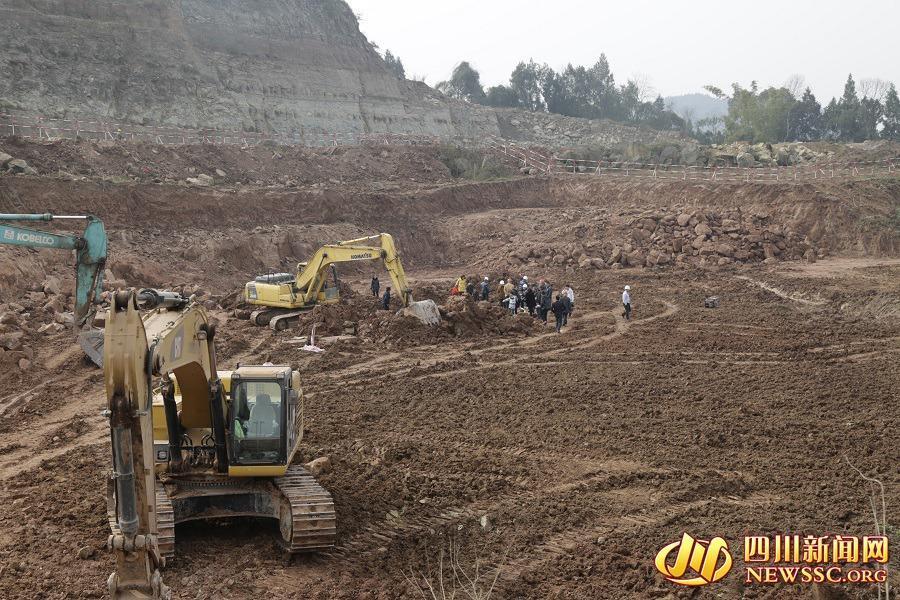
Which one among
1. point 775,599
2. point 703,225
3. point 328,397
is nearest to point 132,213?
point 328,397

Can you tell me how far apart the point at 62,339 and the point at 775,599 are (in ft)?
56.6

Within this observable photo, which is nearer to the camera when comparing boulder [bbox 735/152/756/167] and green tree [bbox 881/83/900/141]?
boulder [bbox 735/152/756/167]

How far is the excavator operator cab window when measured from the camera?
938 centimetres

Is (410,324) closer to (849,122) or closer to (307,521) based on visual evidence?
(307,521)

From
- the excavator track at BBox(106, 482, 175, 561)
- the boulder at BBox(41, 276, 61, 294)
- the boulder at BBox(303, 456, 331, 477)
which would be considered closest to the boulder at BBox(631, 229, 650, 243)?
the boulder at BBox(41, 276, 61, 294)

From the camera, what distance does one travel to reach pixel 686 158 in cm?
4931

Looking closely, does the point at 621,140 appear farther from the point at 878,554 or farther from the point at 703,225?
the point at 878,554

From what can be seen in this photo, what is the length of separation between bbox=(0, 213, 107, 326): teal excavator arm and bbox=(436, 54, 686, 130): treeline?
72379mm

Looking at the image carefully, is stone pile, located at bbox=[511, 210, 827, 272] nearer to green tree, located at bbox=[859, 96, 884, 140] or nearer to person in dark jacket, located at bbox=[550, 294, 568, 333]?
person in dark jacket, located at bbox=[550, 294, 568, 333]

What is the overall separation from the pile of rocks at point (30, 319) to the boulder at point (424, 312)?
8042 mm

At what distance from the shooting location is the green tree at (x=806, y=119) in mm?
64875

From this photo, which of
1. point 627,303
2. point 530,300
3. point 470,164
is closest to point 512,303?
point 530,300

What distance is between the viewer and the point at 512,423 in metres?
14.4

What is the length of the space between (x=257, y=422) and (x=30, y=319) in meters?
14.6
